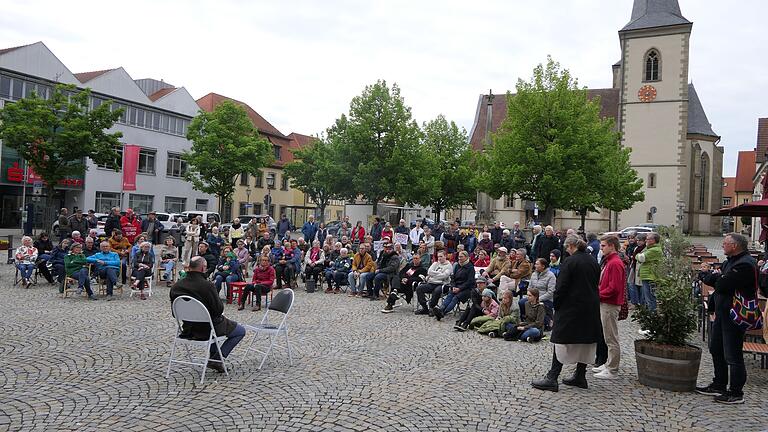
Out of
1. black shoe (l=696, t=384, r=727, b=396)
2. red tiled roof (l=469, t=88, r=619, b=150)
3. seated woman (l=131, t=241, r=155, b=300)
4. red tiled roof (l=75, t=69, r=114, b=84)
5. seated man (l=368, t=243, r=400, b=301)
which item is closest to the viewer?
black shoe (l=696, t=384, r=727, b=396)

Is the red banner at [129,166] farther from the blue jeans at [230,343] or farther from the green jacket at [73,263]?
the blue jeans at [230,343]

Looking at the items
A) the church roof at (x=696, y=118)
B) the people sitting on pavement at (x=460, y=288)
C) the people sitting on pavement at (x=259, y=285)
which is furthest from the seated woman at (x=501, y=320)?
the church roof at (x=696, y=118)

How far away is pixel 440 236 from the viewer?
18.5 meters

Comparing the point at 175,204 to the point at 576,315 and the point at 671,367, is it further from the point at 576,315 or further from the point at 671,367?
the point at 671,367

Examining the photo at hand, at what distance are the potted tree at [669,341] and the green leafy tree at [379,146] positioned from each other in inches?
1109

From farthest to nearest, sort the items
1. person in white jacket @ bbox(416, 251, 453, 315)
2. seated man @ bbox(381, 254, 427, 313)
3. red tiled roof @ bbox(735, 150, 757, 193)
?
red tiled roof @ bbox(735, 150, 757, 193) → seated man @ bbox(381, 254, 427, 313) → person in white jacket @ bbox(416, 251, 453, 315)

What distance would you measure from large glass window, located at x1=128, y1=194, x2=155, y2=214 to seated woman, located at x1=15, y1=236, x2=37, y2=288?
2805 centimetres

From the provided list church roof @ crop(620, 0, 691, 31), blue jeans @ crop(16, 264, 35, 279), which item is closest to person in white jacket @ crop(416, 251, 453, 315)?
blue jeans @ crop(16, 264, 35, 279)

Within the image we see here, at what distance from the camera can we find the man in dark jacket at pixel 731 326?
19.9 feet

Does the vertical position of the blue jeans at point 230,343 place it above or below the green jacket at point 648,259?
below

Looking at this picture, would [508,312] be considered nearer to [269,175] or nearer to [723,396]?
[723,396]

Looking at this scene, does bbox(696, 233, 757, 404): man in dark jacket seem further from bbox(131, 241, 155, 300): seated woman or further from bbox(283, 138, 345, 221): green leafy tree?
bbox(283, 138, 345, 221): green leafy tree

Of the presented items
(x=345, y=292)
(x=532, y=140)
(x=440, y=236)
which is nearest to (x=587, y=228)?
(x=532, y=140)

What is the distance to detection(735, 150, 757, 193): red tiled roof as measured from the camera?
76056 mm
